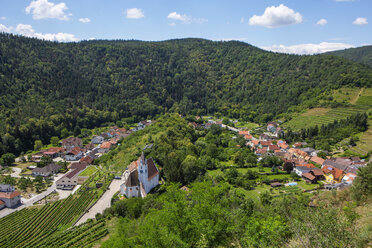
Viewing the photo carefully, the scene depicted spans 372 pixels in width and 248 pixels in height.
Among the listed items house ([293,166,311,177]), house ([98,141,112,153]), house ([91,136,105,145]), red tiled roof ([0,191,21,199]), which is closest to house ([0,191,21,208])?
red tiled roof ([0,191,21,199])

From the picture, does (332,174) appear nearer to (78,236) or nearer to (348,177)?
(348,177)

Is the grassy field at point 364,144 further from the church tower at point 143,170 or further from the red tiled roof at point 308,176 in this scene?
the church tower at point 143,170

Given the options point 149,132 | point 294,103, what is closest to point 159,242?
point 149,132

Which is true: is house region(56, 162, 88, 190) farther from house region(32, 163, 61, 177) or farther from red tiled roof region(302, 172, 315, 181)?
red tiled roof region(302, 172, 315, 181)

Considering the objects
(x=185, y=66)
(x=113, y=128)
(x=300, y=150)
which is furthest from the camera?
(x=185, y=66)

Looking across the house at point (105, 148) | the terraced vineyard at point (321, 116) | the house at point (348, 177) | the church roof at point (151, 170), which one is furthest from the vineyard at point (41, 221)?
the terraced vineyard at point (321, 116)

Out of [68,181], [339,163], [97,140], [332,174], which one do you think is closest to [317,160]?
[339,163]

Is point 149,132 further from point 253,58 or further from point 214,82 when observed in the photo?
point 253,58
